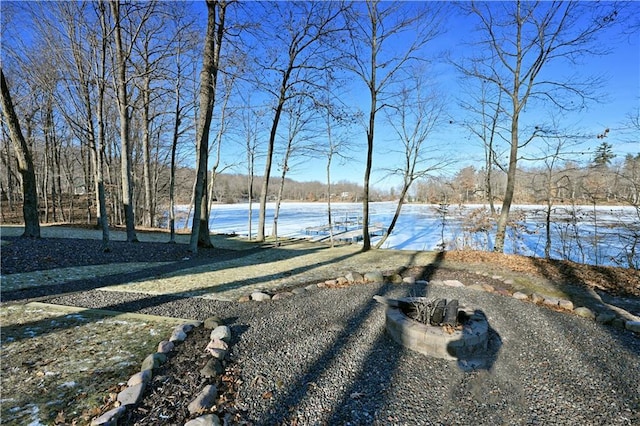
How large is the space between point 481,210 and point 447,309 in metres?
11.3

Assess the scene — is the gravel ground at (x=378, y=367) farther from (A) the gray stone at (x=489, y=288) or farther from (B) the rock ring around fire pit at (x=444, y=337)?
(A) the gray stone at (x=489, y=288)

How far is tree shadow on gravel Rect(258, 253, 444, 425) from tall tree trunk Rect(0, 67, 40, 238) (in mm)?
9309

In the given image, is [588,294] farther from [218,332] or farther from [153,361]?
[153,361]

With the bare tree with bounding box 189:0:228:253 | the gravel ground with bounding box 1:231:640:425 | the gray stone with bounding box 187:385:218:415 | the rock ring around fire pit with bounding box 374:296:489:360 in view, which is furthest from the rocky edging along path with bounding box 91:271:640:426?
the bare tree with bounding box 189:0:228:253

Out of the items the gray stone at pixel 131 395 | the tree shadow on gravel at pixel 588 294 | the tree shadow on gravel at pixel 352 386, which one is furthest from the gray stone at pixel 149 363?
the tree shadow on gravel at pixel 588 294

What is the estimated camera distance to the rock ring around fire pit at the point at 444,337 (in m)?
2.85

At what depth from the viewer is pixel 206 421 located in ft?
5.95

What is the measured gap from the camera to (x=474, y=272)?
627 centimetres

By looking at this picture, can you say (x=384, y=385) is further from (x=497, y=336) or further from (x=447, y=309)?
(x=497, y=336)

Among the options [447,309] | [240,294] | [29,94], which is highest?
[29,94]

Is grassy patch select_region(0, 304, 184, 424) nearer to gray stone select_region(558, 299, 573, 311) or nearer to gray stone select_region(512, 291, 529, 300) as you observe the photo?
gray stone select_region(512, 291, 529, 300)

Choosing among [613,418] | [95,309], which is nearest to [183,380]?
[95,309]

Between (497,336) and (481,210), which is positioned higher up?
(481,210)

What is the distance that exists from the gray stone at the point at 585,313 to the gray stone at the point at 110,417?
5278mm
